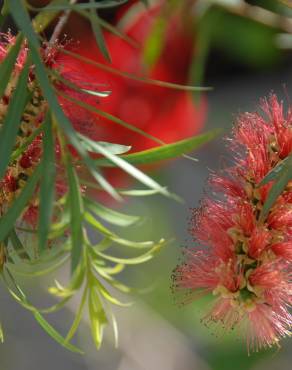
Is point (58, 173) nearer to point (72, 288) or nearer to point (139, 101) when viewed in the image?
point (72, 288)

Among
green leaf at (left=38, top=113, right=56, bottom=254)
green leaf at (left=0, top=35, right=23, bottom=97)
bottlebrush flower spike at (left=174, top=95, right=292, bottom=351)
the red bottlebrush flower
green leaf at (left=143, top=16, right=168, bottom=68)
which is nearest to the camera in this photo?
green leaf at (left=38, top=113, right=56, bottom=254)

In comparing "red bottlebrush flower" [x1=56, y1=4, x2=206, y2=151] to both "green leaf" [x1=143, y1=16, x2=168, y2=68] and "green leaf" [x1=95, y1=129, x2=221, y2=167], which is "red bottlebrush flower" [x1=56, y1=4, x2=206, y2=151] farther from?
"green leaf" [x1=95, y1=129, x2=221, y2=167]

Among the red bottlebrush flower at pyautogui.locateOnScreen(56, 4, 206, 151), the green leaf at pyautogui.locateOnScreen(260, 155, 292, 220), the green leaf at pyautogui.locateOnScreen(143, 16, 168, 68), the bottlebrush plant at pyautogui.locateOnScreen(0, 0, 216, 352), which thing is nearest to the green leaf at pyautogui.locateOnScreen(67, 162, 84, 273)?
the bottlebrush plant at pyautogui.locateOnScreen(0, 0, 216, 352)

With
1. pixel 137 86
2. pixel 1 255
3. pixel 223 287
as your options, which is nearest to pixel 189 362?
pixel 137 86

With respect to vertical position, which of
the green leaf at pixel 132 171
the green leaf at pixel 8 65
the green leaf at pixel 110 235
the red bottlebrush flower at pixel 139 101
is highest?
the red bottlebrush flower at pixel 139 101

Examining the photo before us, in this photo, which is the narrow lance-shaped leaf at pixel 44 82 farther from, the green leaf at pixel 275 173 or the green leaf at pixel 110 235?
the green leaf at pixel 275 173

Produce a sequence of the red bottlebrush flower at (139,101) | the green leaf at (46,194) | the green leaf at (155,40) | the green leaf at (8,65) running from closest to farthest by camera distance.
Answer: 1. the green leaf at (46,194)
2. the green leaf at (8,65)
3. the green leaf at (155,40)
4. the red bottlebrush flower at (139,101)

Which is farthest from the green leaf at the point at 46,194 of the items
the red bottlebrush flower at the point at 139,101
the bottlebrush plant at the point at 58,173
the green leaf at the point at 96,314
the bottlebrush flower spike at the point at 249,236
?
the red bottlebrush flower at the point at 139,101
